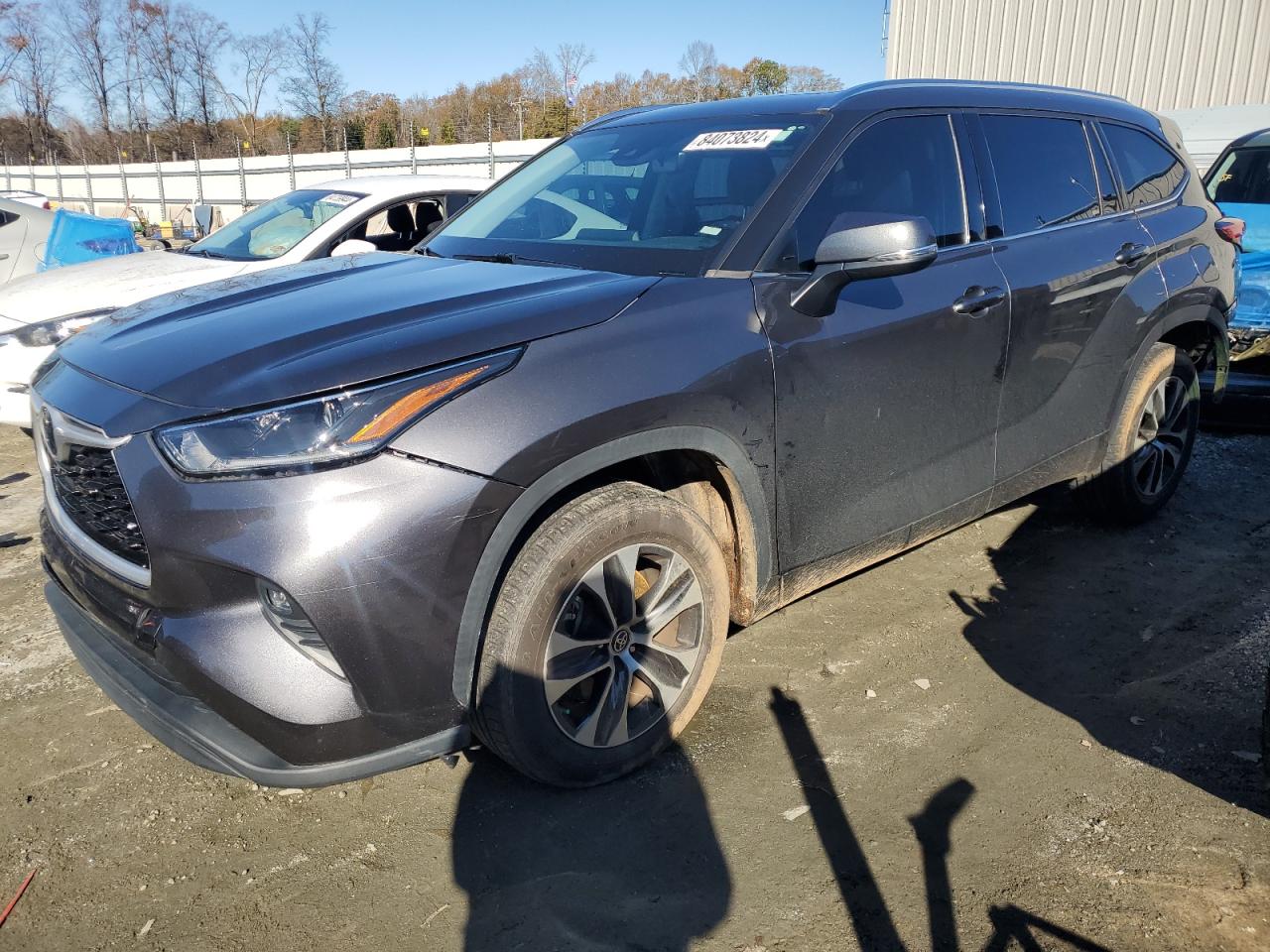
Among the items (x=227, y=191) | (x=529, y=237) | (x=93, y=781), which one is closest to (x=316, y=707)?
(x=93, y=781)

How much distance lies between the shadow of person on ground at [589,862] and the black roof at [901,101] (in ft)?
7.21

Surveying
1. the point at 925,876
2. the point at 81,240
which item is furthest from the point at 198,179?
the point at 925,876

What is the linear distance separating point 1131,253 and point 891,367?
165 centimetres

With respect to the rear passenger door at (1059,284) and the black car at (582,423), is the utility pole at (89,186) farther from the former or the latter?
the rear passenger door at (1059,284)

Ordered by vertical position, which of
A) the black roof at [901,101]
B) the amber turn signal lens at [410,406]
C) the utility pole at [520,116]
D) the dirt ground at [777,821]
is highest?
the utility pole at [520,116]

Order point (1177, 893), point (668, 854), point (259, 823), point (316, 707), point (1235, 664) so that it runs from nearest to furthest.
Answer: point (316, 707)
point (1177, 893)
point (668, 854)
point (259, 823)
point (1235, 664)

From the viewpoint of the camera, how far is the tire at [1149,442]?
4242mm

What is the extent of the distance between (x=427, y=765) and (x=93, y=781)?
3.13 ft

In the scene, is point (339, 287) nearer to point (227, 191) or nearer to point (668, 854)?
point (668, 854)

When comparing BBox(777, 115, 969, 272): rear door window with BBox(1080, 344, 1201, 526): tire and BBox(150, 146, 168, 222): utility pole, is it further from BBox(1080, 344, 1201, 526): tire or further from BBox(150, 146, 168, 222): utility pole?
BBox(150, 146, 168, 222): utility pole

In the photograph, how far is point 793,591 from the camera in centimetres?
308

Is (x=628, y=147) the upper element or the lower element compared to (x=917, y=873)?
upper

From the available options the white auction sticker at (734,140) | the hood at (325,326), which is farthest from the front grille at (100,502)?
the white auction sticker at (734,140)

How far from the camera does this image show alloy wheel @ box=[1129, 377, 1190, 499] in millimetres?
4398
